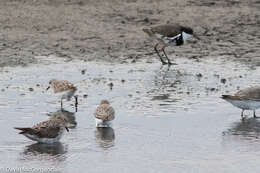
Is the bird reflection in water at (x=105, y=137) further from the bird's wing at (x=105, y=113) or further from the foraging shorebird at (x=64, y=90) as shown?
the foraging shorebird at (x=64, y=90)

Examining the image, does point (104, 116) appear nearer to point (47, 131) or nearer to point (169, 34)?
point (47, 131)

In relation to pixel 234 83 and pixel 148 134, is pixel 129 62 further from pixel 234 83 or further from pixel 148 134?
pixel 148 134

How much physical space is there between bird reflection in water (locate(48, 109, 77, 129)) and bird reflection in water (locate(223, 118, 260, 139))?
2.39 metres

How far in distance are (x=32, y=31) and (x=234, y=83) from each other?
5617 millimetres

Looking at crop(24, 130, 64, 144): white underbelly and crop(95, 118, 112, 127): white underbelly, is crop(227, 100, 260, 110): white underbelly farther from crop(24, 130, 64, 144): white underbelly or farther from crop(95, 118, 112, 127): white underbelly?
crop(24, 130, 64, 144): white underbelly

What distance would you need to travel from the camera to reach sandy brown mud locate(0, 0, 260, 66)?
19.4 metres

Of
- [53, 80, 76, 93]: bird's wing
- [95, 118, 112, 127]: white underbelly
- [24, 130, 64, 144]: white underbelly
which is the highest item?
[53, 80, 76, 93]: bird's wing

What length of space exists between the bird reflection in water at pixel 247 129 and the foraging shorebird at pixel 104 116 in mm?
1762

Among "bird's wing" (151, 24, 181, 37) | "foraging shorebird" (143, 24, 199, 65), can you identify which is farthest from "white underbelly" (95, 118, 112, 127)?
"bird's wing" (151, 24, 181, 37)

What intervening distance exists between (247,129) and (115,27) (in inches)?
311

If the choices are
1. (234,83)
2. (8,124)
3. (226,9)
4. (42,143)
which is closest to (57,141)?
(42,143)

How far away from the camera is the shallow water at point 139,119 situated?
11789 millimetres

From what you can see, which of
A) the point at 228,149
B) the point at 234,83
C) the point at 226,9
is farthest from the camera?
the point at 226,9

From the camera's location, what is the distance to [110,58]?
18984 millimetres
